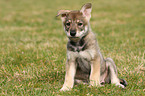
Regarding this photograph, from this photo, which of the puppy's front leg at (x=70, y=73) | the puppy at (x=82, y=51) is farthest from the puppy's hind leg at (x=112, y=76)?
the puppy's front leg at (x=70, y=73)

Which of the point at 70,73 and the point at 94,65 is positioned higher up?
the point at 94,65

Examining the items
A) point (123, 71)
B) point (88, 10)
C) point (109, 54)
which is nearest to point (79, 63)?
point (88, 10)

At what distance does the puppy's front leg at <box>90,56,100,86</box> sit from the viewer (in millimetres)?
4715

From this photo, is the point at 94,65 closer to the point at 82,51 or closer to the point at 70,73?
the point at 82,51

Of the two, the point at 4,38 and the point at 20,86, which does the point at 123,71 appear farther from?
the point at 4,38

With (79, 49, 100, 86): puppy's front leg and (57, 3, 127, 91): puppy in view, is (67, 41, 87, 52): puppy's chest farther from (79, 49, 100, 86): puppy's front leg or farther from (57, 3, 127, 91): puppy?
(79, 49, 100, 86): puppy's front leg

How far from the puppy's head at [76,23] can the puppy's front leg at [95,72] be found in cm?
58

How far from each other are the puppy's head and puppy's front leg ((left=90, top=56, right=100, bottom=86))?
581mm

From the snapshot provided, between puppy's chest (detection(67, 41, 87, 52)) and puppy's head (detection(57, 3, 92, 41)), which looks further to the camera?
puppy's chest (detection(67, 41, 87, 52))

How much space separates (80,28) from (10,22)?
1177cm

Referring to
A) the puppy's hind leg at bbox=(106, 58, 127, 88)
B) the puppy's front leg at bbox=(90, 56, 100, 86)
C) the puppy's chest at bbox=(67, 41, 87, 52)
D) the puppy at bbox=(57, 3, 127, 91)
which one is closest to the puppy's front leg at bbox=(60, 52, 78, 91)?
the puppy at bbox=(57, 3, 127, 91)

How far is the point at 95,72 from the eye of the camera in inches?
186

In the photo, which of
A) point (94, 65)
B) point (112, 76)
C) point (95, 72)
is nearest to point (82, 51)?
point (94, 65)

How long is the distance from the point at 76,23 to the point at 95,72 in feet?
3.46
